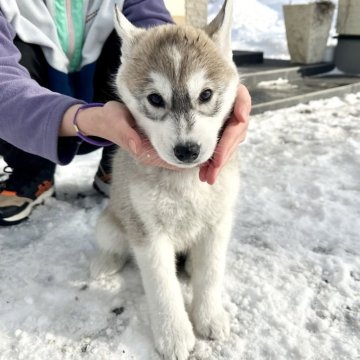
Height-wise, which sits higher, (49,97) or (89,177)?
(49,97)

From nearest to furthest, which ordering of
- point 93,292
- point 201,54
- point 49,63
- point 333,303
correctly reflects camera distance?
point 201,54 → point 333,303 → point 93,292 → point 49,63

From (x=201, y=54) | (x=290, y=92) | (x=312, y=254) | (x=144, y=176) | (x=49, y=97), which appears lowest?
(x=290, y=92)

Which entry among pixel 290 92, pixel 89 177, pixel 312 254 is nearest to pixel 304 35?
pixel 290 92

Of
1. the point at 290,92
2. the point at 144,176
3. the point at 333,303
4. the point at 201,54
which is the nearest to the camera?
the point at 201,54

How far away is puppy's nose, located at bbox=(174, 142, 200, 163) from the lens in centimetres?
130

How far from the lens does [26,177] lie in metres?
2.67

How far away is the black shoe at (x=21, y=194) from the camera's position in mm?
2443

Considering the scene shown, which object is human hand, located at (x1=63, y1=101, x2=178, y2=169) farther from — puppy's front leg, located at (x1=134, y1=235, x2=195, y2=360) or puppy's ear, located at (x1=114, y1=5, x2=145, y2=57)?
puppy's front leg, located at (x1=134, y1=235, x2=195, y2=360)

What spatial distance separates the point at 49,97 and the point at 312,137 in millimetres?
2483

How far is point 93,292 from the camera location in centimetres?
185

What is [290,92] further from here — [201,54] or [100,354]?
[100,354]

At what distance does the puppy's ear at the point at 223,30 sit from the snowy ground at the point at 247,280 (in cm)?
99

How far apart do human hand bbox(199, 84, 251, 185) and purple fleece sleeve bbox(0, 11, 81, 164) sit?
1.93 ft

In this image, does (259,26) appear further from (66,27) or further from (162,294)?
(162,294)
